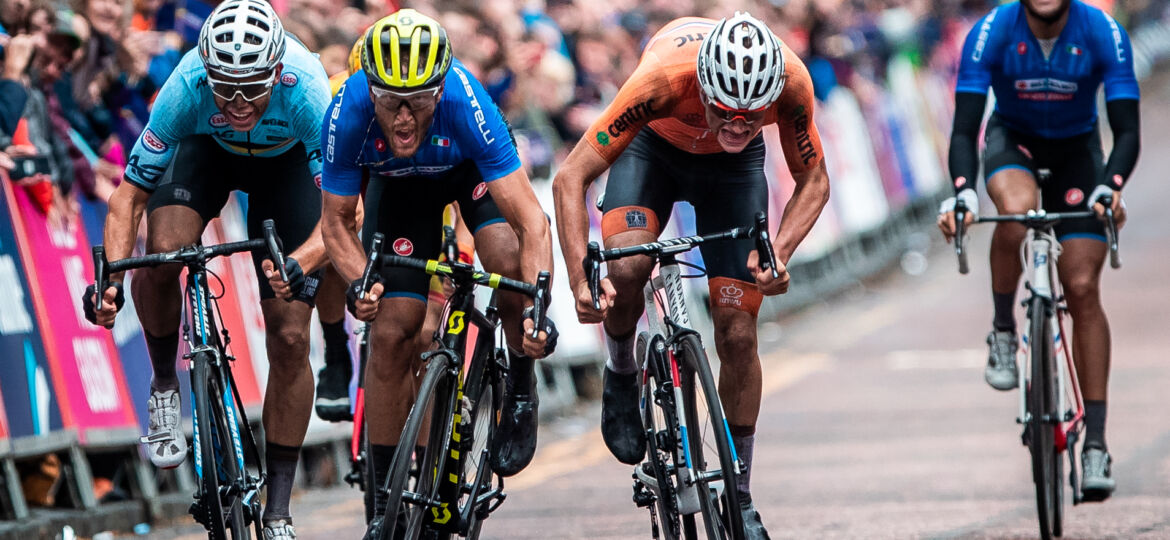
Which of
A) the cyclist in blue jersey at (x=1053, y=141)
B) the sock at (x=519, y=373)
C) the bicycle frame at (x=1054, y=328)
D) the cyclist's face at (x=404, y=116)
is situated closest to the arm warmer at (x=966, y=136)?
the cyclist in blue jersey at (x=1053, y=141)

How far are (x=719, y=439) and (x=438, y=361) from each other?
1.07 m

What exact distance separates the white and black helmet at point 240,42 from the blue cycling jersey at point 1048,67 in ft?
11.0

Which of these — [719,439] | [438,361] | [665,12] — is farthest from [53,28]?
[665,12]

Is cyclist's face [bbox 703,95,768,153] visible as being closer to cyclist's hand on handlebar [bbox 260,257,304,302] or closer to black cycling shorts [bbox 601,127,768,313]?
black cycling shorts [bbox 601,127,768,313]

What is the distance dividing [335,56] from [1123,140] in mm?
4529

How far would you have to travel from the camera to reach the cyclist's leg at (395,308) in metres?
6.56

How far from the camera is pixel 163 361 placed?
7.16m

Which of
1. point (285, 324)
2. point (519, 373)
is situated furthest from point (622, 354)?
point (285, 324)

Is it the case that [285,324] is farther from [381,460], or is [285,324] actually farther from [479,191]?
[479,191]

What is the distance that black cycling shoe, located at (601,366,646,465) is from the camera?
693cm

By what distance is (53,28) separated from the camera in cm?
908

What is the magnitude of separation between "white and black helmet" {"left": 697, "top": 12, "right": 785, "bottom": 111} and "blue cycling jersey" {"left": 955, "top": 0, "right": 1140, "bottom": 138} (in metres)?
2.26

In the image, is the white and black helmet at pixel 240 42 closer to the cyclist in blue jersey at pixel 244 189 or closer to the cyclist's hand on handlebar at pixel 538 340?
the cyclist in blue jersey at pixel 244 189

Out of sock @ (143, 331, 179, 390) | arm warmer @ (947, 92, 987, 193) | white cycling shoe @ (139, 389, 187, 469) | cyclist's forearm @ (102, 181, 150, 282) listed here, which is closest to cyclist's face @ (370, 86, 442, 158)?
cyclist's forearm @ (102, 181, 150, 282)
